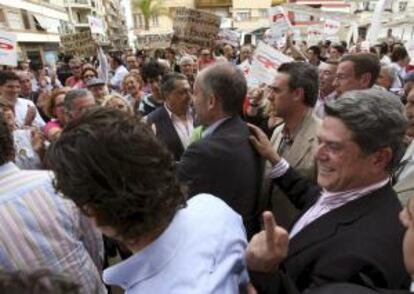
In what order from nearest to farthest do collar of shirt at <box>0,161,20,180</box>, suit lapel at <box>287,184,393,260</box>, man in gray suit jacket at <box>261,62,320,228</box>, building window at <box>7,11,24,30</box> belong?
suit lapel at <box>287,184,393,260</box> < collar of shirt at <box>0,161,20,180</box> < man in gray suit jacket at <box>261,62,320,228</box> < building window at <box>7,11,24,30</box>

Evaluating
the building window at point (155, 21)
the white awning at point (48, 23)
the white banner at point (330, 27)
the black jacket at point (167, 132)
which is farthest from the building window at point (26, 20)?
the black jacket at point (167, 132)

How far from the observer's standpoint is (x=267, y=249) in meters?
1.22

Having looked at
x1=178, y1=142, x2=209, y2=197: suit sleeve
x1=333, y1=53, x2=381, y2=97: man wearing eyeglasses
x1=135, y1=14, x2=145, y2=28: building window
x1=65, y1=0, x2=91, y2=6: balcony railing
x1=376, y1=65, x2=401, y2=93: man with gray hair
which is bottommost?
x1=135, y1=14, x2=145, y2=28: building window

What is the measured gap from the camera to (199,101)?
224 cm

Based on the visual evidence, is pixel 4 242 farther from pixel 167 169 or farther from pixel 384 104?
pixel 384 104

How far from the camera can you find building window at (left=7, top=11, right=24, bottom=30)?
98.0ft

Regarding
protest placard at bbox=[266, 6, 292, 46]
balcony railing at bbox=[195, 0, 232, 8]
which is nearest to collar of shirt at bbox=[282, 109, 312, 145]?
protest placard at bbox=[266, 6, 292, 46]

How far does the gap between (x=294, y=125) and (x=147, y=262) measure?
193cm

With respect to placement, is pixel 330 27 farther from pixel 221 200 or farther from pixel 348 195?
pixel 221 200

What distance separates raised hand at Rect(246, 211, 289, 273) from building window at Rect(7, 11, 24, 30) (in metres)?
33.1

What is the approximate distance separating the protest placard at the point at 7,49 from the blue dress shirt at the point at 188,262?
5839 mm

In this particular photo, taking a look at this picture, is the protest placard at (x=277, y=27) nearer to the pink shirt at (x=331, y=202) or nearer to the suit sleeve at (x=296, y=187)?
the suit sleeve at (x=296, y=187)

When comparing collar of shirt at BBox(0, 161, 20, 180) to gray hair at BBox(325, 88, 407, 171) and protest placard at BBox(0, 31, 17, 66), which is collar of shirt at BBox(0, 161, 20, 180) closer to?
gray hair at BBox(325, 88, 407, 171)

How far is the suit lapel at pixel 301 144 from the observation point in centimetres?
259
